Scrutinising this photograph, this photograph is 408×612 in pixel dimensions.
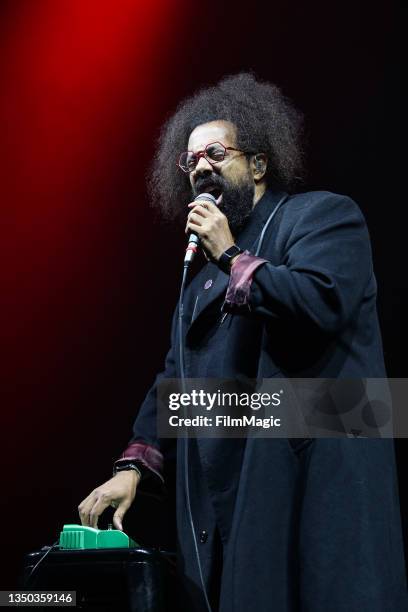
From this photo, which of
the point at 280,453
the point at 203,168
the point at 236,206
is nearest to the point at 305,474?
the point at 280,453

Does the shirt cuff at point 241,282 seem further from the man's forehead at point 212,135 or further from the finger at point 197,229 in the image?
the man's forehead at point 212,135

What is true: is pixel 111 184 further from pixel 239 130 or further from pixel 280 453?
pixel 280 453

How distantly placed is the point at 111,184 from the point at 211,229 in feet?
4.21

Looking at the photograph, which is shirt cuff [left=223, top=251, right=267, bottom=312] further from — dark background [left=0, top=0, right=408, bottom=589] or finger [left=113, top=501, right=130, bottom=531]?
dark background [left=0, top=0, right=408, bottom=589]

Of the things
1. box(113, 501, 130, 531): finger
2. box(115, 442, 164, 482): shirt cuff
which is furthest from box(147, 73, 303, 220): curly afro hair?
box(113, 501, 130, 531): finger

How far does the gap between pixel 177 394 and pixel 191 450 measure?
213 millimetres

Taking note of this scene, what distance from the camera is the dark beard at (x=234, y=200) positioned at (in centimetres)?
229

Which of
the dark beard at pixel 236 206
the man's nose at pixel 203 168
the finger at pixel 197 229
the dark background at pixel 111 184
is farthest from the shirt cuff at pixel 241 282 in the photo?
the dark background at pixel 111 184

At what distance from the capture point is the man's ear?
2441mm

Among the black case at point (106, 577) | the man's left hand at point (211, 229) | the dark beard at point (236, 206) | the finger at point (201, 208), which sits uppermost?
the dark beard at point (236, 206)

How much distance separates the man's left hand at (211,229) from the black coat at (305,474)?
13 centimetres

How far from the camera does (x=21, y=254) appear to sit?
118 inches

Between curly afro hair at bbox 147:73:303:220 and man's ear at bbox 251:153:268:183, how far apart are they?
0.02m

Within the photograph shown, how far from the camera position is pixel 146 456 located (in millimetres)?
2266
